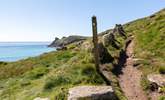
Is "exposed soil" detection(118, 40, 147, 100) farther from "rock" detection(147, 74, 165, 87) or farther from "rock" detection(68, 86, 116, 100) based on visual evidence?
"rock" detection(68, 86, 116, 100)

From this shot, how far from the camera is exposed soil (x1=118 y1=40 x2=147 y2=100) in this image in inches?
757

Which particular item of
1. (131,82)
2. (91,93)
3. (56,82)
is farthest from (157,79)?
(56,82)

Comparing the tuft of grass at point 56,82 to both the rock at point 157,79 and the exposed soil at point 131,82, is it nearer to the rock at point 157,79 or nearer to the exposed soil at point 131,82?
the exposed soil at point 131,82

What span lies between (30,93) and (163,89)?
927 centimetres

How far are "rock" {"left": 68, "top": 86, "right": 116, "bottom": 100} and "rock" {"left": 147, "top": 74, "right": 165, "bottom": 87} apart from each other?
16.5 feet

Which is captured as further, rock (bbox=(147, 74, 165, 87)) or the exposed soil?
rock (bbox=(147, 74, 165, 87))

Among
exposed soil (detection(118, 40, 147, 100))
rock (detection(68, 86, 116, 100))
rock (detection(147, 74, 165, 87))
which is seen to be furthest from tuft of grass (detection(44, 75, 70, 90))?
rock (detection(147, 74, 165, 87))

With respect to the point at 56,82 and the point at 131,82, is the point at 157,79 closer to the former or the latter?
the point at 131,82

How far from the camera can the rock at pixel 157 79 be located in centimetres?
1980

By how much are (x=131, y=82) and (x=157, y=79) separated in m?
2.70

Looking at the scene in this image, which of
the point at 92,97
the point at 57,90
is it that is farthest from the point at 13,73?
the point at 92,97

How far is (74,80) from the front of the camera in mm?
19266

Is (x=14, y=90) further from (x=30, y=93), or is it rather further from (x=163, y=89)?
(x=163, y=89)

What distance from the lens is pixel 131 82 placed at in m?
22.8
